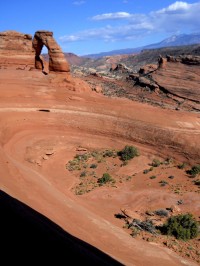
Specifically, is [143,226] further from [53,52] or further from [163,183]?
[53,52]

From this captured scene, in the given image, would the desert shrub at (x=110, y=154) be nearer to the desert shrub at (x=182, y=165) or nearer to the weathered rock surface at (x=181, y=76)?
the desert shrub at (x=182, y=165)

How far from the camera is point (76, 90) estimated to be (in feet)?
85.3

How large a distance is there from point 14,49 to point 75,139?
10.6 m

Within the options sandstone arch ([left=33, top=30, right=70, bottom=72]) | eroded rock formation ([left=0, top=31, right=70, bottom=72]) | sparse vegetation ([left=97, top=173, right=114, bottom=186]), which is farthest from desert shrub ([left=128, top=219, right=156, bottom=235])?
eroded rock formation ([left=0, top=31, right=70, bottom=72])

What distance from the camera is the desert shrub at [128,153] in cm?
2180

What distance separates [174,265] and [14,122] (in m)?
14.9

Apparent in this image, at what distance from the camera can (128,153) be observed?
21953 millimetres

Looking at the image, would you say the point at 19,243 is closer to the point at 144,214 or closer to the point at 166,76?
the point at 144,214

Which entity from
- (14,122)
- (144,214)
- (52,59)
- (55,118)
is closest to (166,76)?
(52,59)

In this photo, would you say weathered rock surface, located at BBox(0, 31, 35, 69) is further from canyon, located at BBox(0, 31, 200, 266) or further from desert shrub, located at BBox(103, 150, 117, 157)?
desert shrub, located at BBox(103, 150, 117, 157)

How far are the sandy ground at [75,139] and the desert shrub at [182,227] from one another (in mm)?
1770

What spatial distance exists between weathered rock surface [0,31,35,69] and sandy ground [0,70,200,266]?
3.50 metres

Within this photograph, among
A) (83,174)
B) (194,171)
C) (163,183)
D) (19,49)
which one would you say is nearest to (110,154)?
(83,174)

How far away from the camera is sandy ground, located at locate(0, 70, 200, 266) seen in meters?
15.2
